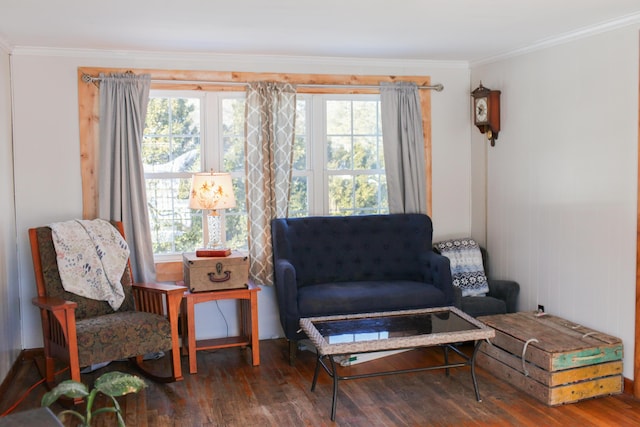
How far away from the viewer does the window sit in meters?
4.79

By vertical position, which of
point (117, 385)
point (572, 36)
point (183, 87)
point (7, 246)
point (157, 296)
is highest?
point (572, 36)

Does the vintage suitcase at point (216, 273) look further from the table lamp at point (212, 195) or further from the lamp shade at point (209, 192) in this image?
the lamp shade at point (209, 192)

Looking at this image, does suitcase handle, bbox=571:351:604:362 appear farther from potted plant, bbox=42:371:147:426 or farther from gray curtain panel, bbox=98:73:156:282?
gray curtain panel, bbox=98:73:156:282

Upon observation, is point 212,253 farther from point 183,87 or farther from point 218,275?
point 183,87

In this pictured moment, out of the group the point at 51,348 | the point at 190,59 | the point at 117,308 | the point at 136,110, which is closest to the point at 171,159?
the point at 136,110

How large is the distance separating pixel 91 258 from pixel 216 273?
832 mm

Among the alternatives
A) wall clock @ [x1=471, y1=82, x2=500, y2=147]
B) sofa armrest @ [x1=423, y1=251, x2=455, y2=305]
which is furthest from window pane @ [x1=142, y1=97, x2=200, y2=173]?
wall clock @ [x1=471, y1=82, x2=500, y2=147]

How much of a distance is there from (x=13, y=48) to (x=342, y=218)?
2696 mm

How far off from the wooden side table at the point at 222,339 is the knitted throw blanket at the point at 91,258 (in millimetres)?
473

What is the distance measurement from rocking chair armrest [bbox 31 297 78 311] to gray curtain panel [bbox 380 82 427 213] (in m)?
2.62

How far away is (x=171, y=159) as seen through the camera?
4809 mm

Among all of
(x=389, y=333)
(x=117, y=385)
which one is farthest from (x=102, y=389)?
(x=389, y=333)

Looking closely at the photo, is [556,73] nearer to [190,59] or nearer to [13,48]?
[190,59]

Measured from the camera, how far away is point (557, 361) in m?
3.59
